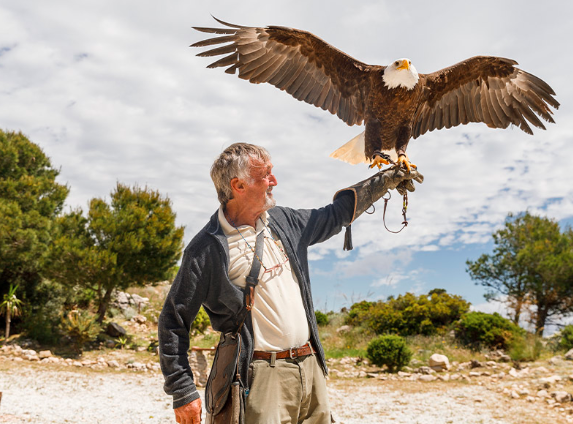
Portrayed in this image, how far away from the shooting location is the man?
6.78 ft

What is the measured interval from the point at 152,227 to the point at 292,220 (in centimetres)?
1068

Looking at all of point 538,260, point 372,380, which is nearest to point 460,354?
point 372,380

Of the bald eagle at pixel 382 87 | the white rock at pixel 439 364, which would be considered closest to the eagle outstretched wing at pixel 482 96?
the bald eagle at pixel 382 87

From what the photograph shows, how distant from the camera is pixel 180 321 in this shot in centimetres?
215

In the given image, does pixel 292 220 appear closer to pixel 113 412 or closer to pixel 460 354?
pixel 113 412

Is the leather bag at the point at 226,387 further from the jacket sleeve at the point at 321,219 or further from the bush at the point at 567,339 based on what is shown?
the bush at the point at 567,339

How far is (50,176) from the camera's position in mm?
16266

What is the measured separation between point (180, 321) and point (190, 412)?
0.41m

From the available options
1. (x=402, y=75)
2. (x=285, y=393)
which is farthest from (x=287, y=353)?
(x=402, y=75)

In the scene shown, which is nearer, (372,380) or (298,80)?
(298,80)

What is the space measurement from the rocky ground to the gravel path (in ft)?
0.05

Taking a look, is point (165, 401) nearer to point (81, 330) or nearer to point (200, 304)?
point (81, 330)

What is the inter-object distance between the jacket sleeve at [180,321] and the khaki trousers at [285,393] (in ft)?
0.96

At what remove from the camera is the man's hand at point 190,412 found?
6.90 feet
